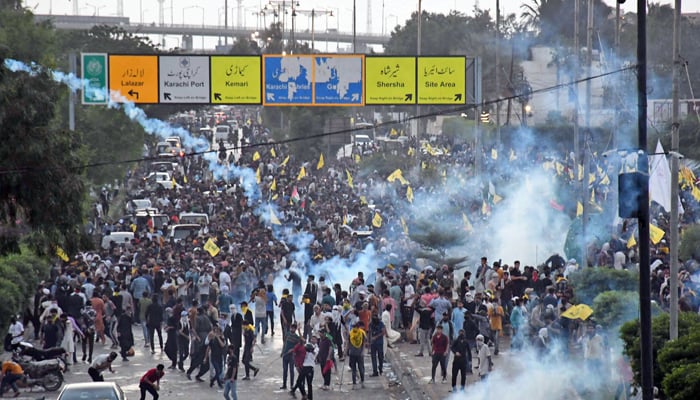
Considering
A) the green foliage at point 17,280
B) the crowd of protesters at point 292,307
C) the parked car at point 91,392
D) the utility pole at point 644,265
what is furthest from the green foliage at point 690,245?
the parked car at point 91,392

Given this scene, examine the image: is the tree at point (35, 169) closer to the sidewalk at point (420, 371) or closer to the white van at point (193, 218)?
the sidewalk at point (420, 371)

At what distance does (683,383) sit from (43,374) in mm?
10385

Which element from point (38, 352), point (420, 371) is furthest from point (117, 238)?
point (420, 371)

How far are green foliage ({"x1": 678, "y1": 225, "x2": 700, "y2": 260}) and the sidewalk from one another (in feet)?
23.0

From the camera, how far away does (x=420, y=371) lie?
21.0 m

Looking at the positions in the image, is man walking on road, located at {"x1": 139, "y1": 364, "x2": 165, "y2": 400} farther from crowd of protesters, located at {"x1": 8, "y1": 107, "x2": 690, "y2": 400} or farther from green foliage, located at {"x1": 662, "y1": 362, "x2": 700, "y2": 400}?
green foliage, located at {"x1": 662, "y1": 362, "x2": 700, "y2": 400}

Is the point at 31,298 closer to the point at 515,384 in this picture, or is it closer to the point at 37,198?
the point at 37,198

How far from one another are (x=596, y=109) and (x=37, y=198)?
47.5 meters

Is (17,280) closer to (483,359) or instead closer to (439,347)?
(439,347)

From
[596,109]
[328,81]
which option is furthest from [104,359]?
[596,109]

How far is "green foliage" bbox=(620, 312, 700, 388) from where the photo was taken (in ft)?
51.5

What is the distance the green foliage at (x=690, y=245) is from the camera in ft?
95.4

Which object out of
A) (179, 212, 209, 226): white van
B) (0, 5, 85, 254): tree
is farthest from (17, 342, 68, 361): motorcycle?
(179, 212, 209, 226): white van

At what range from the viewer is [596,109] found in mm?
62625
